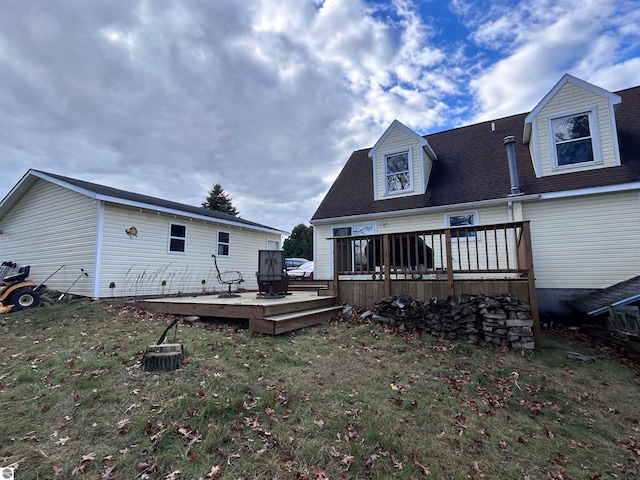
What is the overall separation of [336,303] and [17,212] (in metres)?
13.1

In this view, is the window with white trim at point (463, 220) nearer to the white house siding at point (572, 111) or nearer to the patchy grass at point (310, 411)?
the white house siding at point (572, 111)

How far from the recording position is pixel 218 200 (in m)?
33.8

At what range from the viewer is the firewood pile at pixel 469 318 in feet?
16.3

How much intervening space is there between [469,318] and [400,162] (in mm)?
6754

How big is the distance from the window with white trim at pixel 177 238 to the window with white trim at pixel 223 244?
1.58 metres

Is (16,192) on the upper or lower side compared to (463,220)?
upper

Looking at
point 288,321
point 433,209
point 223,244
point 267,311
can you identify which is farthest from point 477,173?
point 223,244

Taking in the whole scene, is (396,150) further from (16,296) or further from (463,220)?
(16,296)

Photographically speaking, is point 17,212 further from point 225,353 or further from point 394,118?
point 394,118

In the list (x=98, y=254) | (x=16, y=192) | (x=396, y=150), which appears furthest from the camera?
(x=16, y=192)

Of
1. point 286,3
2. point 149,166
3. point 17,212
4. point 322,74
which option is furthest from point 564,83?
point 17,212

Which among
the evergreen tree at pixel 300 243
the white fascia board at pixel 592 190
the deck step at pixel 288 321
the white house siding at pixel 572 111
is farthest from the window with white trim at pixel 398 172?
the evergreen tree at pixel 300 243

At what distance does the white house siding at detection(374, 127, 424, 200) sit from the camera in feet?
33.3

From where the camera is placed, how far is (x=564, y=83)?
27.1ft
